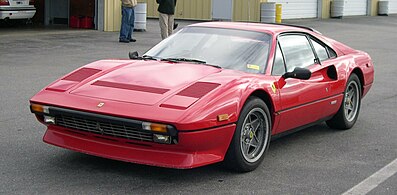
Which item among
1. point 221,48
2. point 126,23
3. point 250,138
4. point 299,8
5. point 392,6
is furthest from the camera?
point 392,6

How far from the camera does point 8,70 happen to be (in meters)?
11.8

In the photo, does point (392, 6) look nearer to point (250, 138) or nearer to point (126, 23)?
point (126, 23)

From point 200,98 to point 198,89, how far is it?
7.7 inches

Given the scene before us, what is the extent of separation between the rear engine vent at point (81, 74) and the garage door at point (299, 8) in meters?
Answer: 23.5

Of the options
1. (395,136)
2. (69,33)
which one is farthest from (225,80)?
(69,33)

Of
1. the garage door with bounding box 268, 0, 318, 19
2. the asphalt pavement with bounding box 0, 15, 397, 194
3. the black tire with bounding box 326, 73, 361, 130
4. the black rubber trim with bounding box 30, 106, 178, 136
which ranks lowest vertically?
the asphalt pavement with bounding box 0, 15, 397, 194

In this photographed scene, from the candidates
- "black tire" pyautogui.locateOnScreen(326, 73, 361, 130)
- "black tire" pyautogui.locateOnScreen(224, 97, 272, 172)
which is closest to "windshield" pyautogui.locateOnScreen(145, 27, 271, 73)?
"black tire" pyautogui.locateOnScreen(224, 97, 272, 172)

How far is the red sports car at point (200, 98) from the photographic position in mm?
5215

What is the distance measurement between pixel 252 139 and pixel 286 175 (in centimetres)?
43

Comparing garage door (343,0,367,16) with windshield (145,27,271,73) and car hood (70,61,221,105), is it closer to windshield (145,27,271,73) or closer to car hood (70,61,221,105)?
windshield (145,27,271,73)

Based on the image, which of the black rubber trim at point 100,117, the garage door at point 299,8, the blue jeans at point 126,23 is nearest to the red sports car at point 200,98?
the black rubber trim at point 100,117

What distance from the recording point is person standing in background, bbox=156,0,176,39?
16641mm

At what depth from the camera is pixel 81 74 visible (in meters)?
6.09

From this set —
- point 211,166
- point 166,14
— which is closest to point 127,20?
point 166,14
